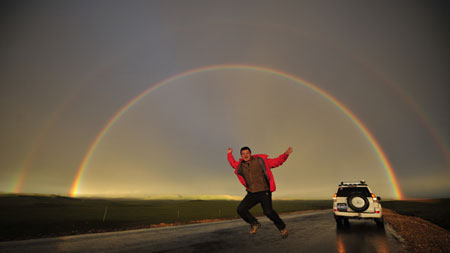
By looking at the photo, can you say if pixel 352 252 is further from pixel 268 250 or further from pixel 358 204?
pixel 358 204

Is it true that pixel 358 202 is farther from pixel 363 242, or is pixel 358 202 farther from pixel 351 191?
pixel 363 242

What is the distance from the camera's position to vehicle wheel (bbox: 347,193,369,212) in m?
11.8

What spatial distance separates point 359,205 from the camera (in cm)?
1183

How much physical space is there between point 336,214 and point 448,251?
6275 mm

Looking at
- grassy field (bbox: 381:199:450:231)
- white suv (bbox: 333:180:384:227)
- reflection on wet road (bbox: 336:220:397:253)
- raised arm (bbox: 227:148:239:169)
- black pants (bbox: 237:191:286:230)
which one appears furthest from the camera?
grassy field (bbox: 381:199:450:231)

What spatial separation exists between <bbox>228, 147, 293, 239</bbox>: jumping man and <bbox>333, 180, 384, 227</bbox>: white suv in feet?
22.7

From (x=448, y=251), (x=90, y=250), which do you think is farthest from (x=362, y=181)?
(x=90, y=250)

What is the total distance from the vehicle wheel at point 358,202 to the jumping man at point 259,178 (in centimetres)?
689

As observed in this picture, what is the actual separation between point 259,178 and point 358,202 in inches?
320

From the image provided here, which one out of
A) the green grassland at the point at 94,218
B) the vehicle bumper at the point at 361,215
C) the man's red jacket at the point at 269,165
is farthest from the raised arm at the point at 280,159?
the green grassland at the point at 94,218

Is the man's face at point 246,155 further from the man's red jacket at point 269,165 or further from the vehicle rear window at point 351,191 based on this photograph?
the vehicle rear window at point 351,191

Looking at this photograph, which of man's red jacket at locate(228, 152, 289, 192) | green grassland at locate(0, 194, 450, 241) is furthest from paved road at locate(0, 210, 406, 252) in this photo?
green grassland at locate(0, 194, 450, 241)

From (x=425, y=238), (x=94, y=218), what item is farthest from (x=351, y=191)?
(x=94, y=218)

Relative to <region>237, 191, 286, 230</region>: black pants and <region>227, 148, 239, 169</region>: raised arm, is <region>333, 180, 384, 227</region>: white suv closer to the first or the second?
<region>237, 191, 286, 230</region>: black pants
